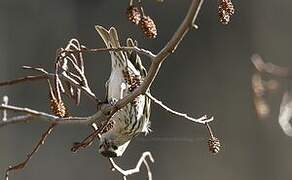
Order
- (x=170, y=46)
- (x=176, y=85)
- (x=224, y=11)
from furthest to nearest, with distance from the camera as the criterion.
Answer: (x=176, y=85), (x=224, y=11), (x=170, y=46)

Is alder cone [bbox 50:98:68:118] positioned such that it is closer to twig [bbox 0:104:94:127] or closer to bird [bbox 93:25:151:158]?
twig [bbox 0:104:94:127]

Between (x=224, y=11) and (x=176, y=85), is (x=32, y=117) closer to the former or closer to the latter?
(x=224, y=11)

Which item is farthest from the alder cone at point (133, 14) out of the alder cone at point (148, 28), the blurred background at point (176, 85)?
the blurred background at point (176, 85)

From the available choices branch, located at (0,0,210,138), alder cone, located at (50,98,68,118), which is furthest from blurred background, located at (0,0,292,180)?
branch, located at (0,0,210,138)

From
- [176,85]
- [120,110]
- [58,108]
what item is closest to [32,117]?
[58,108]

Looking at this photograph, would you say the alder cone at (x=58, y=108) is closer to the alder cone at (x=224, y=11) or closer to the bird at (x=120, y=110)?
the alder cone at (x=224, y=11)

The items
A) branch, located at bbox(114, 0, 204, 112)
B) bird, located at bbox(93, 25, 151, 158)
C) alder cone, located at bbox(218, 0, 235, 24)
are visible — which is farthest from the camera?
bird, located at bbox(93, 25, 151, 158)

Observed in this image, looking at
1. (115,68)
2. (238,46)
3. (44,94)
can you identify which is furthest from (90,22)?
(115,68)
